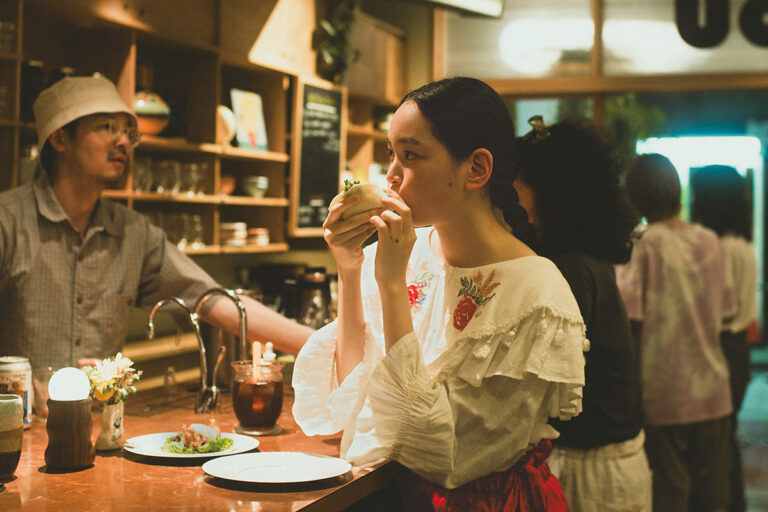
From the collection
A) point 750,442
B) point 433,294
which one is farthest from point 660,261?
point 750,442

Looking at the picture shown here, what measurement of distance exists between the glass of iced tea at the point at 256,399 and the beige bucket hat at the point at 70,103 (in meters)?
1.19

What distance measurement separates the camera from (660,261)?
374 cm

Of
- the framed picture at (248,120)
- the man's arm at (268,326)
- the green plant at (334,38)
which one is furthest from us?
the green plant at (334,38)

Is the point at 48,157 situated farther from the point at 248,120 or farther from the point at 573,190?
the point at 248,120

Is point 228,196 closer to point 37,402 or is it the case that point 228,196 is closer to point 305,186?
point 305,186

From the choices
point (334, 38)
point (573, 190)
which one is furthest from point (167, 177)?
point (573, 190)

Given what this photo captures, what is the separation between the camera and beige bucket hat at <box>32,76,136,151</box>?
277 cm

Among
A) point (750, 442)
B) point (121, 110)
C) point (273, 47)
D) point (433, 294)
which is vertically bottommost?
point (750, 442)

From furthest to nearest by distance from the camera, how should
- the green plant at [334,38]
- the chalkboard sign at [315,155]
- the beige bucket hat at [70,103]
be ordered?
the green plant at [334,38]
the chalkboard sign at [315,155]
the beige bucket hat at [70,103]

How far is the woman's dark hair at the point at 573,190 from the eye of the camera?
95.7 inches

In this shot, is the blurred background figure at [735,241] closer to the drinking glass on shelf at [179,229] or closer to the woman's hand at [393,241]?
the drinking glass on shelf at [179,229]

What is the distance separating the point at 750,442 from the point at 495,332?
5.63m

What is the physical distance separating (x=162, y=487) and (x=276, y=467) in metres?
0.23

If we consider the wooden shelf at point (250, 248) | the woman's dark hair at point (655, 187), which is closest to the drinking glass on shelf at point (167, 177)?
the wooden shelf at point (250, 248)
